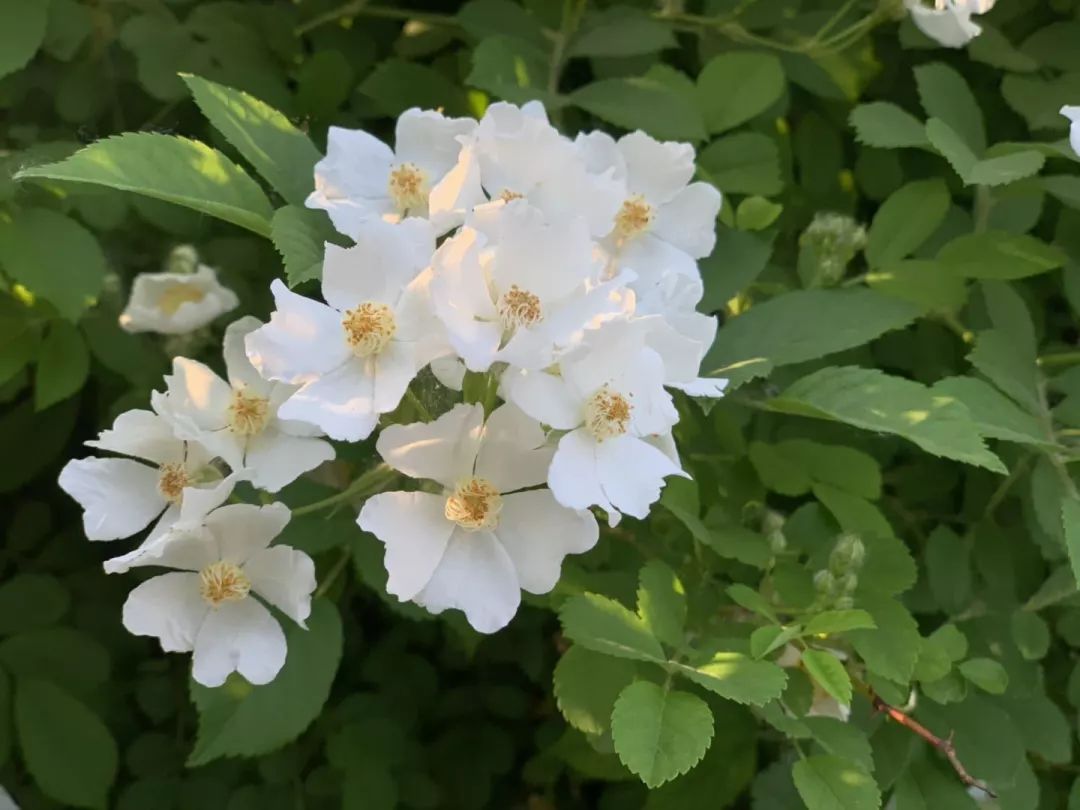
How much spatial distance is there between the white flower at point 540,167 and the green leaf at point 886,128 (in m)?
0.33

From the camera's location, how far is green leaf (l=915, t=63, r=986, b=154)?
1056 millimetres

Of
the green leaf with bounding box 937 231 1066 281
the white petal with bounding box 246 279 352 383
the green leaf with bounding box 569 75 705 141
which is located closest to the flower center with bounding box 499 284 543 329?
the white petal with bounding box 246 279 352 383

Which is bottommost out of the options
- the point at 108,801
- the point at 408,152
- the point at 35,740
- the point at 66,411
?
the point at 108,801

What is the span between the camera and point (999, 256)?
1015mm

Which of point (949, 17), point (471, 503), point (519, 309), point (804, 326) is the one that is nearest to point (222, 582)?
point (471, 503)

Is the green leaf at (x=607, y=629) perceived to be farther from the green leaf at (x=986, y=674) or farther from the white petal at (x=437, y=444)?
the green leaf at (x=986, y=674)

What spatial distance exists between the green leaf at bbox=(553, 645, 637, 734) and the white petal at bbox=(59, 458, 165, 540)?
358mm

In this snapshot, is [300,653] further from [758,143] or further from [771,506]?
[758,143]

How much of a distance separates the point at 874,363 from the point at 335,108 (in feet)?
2.33

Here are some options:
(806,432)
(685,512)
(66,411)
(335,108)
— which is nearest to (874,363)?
(806,432)

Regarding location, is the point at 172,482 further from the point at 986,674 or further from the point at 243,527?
the point at 986,674

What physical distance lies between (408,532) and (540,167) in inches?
12.2

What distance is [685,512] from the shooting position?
840mm

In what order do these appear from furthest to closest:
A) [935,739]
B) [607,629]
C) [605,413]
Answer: [935,739], [607,629], [605,413]
